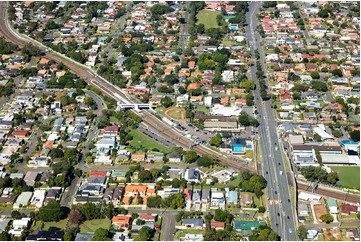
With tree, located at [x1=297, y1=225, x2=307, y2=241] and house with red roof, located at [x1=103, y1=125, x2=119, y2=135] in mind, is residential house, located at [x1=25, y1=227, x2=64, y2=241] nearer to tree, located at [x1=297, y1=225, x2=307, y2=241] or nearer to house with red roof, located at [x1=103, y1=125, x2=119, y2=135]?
house with red roof, located at [x1=103, y1=125, x2=119, y2=135]

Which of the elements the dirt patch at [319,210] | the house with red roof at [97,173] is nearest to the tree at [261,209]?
the dirt patch at [319,210]

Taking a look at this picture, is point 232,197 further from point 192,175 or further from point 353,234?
point 353,234

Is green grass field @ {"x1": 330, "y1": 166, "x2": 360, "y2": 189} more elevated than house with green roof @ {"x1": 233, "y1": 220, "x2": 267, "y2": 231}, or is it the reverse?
house with green roof @ {"x1": 233, "y1": 220, "x2": 267, "y2": 231}

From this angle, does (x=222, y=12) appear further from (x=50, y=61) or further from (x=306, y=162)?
(x=306, y=162)

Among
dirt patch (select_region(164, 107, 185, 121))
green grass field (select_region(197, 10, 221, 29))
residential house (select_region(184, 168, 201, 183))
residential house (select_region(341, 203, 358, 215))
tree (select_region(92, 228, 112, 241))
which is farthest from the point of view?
green grass field (select_region(197, 10, 221, 29))

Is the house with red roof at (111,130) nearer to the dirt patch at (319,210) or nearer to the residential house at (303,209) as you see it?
the residential house at (303,209)

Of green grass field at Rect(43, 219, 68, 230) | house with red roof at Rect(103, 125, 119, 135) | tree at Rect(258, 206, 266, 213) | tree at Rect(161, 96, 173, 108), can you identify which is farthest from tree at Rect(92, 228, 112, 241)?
tree at Rect(161, 96, 173, 108)
